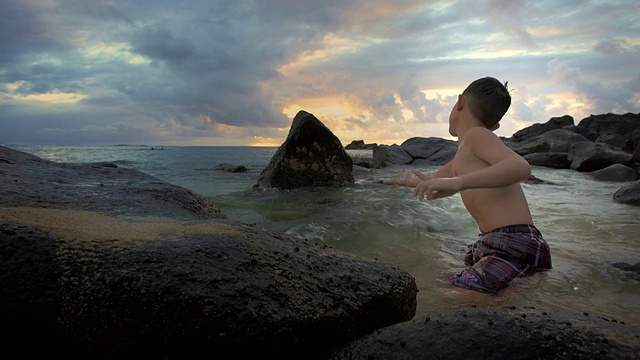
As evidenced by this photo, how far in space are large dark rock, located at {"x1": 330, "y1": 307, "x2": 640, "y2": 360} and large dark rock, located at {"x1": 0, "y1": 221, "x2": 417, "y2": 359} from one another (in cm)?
21

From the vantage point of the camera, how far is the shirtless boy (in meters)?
2.79

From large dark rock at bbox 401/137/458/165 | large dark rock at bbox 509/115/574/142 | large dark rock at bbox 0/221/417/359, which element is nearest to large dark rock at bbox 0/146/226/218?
large dark rock at bbox 0/221/417/359

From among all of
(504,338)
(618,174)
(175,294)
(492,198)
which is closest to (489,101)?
(492,198)

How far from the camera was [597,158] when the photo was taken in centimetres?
1539

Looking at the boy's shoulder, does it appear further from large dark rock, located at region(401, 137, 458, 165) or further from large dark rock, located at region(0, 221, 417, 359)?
large dark rock, located at region(401, 137, 458, 165)

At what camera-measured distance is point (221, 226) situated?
2.02 meters

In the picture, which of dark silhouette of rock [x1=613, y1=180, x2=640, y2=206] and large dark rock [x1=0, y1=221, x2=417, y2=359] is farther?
dark silhouette of rock [x1=613, y1=180, x2=640, y2=206]

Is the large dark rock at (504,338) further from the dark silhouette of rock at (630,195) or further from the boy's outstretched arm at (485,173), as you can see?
the dark silhouette of rock at (630,195)

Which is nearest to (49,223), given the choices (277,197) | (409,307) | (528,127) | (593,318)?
(409,307)

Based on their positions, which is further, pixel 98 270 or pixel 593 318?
pixel 98 270

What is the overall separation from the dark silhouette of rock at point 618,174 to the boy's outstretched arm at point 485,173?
12.5 m

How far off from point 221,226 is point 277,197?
5727 millimetres

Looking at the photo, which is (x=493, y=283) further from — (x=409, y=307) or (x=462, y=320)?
(x=462, y=320)

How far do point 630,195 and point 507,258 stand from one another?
591 centimetres
